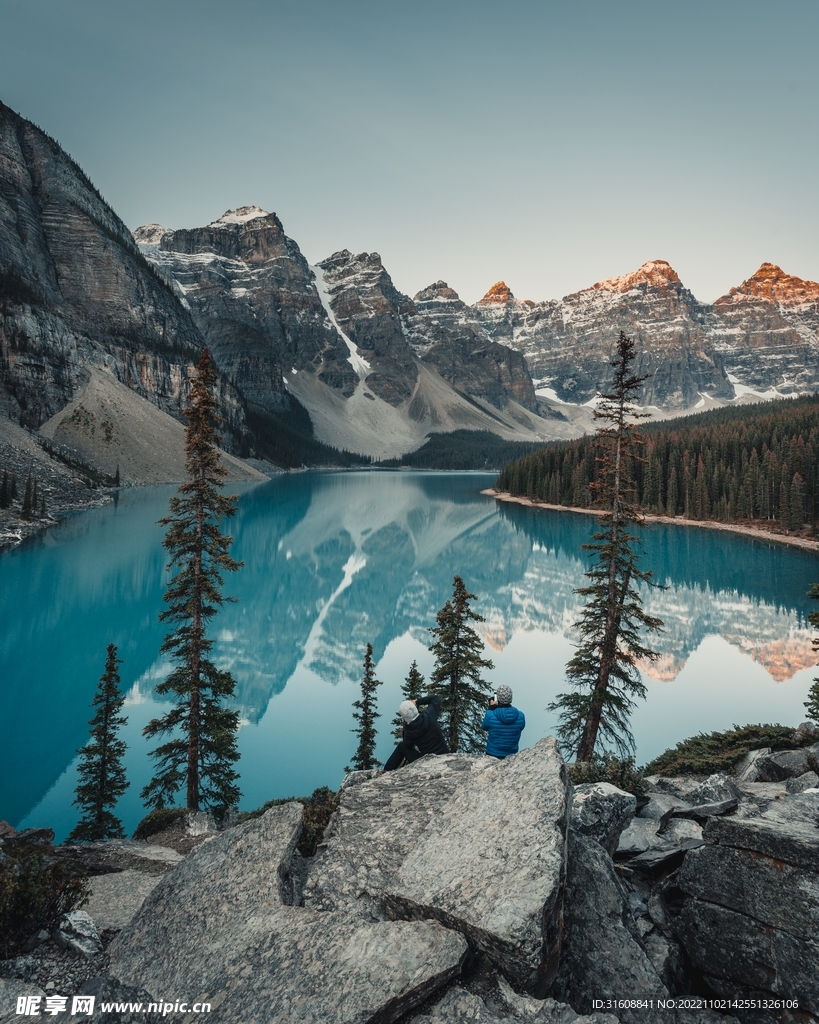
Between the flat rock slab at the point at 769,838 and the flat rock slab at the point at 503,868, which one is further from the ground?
the flat rock slab at the point at 769,838

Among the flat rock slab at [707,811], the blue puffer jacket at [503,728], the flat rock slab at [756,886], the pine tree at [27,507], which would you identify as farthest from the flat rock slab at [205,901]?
the pine tree at [27,507]

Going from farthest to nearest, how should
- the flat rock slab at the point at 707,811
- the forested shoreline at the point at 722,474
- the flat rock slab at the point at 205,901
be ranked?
1. the forested shoreline at the point at 722,474
2. the flat rock slab at the point at 707,811
3. the flat rock slab at the point at 205,901

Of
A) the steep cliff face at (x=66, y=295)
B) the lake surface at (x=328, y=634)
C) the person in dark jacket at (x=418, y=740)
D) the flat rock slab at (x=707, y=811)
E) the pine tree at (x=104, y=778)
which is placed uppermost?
the steep cliff face at (x=66, y=295)

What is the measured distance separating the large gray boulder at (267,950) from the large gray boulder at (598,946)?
1285 mm

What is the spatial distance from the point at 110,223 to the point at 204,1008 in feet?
664

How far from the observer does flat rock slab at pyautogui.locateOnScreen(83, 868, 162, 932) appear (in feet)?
21.0

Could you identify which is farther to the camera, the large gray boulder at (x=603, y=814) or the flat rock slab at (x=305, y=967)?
the large gray boulder at (x=603, y=814)

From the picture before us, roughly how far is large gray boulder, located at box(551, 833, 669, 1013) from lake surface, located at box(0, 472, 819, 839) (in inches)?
572

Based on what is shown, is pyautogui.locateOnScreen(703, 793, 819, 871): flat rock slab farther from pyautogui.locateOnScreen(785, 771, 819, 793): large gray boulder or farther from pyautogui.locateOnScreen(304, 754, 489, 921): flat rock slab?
pyautogui.locateOnScreen(785, 771, 819, 793): large gray boulder

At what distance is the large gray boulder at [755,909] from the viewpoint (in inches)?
185

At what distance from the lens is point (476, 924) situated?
4.66 metres

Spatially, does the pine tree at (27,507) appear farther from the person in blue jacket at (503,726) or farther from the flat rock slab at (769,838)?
the flat rock slab at (769,838)

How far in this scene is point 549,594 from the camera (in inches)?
1809

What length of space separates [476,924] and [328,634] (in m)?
32.4
